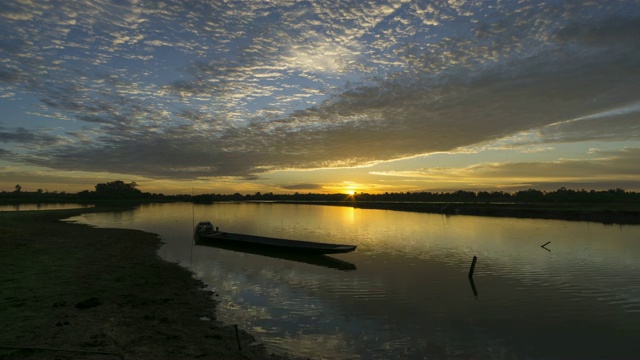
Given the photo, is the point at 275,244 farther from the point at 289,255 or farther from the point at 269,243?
the point at 289,255

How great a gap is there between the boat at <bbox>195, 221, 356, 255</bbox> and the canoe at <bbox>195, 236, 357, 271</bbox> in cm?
23

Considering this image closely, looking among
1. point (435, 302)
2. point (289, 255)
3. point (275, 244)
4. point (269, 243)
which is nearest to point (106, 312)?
point (435, 302)

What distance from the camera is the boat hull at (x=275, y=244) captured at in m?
33.0

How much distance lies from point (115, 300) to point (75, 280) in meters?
5.06

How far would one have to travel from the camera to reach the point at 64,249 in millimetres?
29250

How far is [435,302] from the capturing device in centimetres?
1880

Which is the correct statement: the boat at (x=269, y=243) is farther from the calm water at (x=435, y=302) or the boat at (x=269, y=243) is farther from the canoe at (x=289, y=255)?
the calm water at (x=435, y=302)

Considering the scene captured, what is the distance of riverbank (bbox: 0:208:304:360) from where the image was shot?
10.8 meters

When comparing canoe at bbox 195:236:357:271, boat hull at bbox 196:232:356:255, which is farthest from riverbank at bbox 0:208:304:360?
boat hull at bbox 196:232:356:255

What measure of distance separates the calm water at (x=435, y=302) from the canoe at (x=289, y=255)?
503mm

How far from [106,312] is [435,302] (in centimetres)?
1579

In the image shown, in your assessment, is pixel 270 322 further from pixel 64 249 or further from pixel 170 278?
pixel 64 249

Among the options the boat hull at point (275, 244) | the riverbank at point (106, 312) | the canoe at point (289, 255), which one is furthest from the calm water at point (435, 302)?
the riverbank at point (106, 312)

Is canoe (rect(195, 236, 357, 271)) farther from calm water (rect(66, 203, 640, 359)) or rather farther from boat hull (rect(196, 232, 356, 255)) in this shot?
calm water (rect(66, 203, 640, 359))
